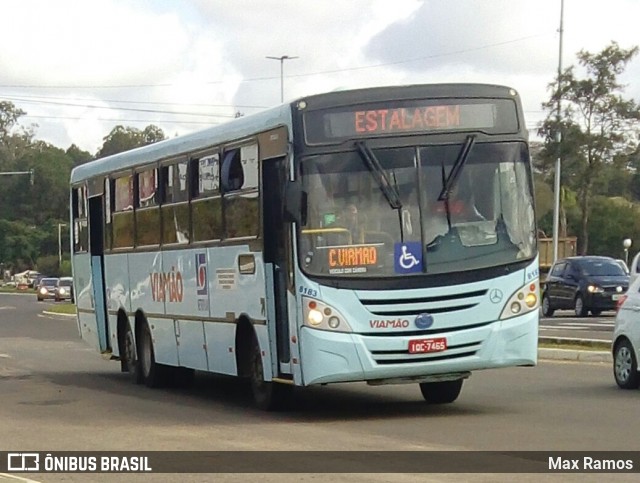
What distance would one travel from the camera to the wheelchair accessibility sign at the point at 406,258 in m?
14.1

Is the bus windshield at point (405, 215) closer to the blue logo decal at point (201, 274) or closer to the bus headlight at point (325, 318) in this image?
the bus headlight at point (325, 318)

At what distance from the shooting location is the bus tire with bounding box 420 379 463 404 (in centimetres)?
1617

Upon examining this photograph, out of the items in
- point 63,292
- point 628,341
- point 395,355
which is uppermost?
point 395,355

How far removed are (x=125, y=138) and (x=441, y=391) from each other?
127052mm

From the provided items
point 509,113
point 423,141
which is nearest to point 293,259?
point 423,141

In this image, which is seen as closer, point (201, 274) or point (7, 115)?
point (201, 274)

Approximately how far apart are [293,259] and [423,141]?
176 centimetres

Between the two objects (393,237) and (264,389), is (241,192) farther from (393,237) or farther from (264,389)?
(393,237)

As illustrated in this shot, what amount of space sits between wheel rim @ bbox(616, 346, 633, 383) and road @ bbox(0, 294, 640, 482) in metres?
0.27

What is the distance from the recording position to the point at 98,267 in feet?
74.3

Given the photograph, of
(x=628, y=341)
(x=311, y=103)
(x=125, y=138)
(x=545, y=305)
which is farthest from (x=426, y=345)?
(x=125, y=138)

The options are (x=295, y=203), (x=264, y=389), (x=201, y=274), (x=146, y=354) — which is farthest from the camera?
(x=146, y=354)

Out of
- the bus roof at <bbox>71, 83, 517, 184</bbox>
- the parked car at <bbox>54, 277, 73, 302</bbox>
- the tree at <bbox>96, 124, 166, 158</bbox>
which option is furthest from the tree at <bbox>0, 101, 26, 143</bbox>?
the bus roof at <bbox>71, 83, 517, 184</bbox>

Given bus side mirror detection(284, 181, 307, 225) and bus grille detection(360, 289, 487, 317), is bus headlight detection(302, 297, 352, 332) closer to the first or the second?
bus grille detection(360, 289, 487, 317)
